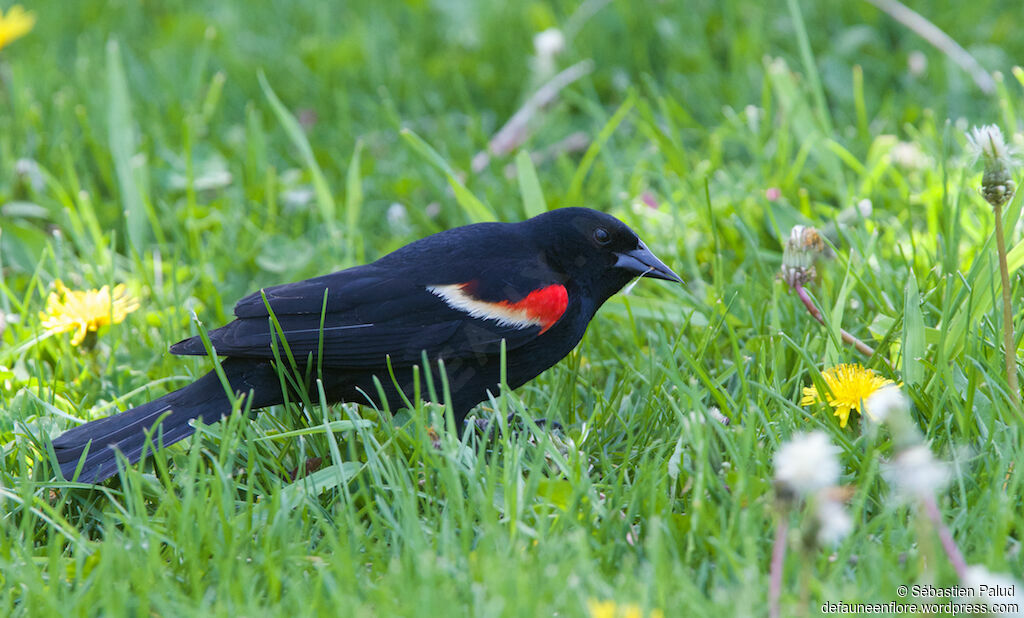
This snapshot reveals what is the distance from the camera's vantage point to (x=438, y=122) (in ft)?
16.6

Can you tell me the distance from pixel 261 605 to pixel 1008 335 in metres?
1.71

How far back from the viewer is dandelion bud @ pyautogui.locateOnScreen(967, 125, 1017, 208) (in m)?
2.12

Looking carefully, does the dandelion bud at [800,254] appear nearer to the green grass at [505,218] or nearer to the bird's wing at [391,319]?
the green grass at [505,218]

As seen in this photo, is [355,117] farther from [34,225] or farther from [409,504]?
[409,504]

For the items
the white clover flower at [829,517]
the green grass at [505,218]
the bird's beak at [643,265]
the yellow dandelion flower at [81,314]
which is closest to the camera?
the white clover flower at [829,517]

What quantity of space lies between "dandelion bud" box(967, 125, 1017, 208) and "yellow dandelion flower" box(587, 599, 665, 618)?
1167 mm

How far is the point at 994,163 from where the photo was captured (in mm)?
2131

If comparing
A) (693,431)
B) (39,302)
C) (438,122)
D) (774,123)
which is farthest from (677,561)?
(438,122)

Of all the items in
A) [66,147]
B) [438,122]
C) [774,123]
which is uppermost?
[66,147]

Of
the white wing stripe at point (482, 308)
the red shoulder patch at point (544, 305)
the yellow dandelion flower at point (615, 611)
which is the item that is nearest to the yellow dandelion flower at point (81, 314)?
the white wing stripe at point (482, 308)

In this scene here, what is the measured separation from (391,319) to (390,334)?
44mm

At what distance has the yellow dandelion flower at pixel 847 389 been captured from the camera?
7.97ft

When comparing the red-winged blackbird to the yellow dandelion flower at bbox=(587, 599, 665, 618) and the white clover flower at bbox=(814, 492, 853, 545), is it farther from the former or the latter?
the white clover flower at bbox=(814, 492, 853, 545)

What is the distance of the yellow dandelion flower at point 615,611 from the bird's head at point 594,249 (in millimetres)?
1412
